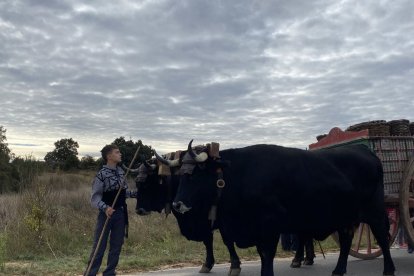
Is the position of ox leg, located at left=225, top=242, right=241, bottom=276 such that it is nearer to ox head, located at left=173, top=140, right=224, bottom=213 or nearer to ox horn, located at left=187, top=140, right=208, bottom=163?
ox head, located at left=173, top=140, right=224, bottom=213

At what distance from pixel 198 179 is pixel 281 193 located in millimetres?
1102

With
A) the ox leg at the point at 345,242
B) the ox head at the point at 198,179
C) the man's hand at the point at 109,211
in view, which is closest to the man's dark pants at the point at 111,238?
the man's hand at the point at 109,211

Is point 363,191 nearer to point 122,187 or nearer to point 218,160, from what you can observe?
point 218,160

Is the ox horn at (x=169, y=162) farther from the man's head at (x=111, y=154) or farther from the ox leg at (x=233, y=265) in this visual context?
the ox leg at (x=233, y=265)

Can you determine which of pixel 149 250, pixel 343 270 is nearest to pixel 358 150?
pixel 343 270

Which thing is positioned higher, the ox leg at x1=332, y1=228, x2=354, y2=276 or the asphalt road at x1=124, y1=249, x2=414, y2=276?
the ox leg at x1=332, y1=228, x2=354, y2=276

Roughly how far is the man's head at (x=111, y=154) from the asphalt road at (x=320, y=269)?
2.47 metres

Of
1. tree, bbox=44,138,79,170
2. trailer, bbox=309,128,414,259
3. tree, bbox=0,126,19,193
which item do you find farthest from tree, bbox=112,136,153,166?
tree, bbox=44,138,79,170

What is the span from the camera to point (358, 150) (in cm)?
769

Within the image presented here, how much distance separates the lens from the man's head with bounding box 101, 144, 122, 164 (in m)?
6.76

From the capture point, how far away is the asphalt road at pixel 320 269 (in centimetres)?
797

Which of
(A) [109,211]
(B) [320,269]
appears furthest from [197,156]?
(B) [320,269]

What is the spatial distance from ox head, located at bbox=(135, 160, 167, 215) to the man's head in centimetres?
158

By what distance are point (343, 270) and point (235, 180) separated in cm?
238
